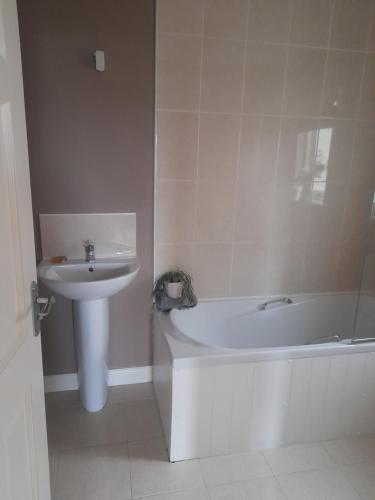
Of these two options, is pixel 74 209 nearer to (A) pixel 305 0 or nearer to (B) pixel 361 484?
(A) pixel 305 0

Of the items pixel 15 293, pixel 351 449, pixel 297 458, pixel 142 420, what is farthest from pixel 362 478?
pixel 15 293

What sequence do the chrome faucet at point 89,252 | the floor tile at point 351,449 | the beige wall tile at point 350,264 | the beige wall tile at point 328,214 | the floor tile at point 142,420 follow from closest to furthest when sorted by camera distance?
the floor tile at point 351,449 → the floor tile at point 142,420 → the chrome faucet at point 89,252 → the beige wall tile at point 328,214 → the beige wall tile at point 350,264

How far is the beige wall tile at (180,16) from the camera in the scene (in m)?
1.95

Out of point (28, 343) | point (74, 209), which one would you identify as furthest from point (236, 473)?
point (74, 209)

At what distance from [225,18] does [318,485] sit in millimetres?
2452

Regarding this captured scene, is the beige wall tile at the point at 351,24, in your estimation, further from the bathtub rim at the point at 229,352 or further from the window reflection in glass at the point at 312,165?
the bathtub rim at the point at 229,352

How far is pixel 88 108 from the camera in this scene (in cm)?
198

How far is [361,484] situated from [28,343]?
65.8 inches

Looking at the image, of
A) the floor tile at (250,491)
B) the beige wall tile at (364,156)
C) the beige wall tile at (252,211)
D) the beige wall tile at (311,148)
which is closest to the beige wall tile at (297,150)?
the beige wall tile at (311,148)

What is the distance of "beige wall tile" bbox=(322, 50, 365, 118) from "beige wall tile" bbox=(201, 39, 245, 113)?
0.58 metres

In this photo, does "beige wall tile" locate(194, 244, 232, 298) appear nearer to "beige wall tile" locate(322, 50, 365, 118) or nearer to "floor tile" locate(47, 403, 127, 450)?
"floor tile" locate(47, 403, 127, 450)

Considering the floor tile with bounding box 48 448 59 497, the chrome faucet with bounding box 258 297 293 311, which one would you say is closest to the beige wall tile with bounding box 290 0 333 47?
the chrome faucet with bounding box 258 297 293 311

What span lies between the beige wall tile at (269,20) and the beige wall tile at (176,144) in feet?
1.93

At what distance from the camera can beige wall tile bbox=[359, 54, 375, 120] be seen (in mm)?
2268
